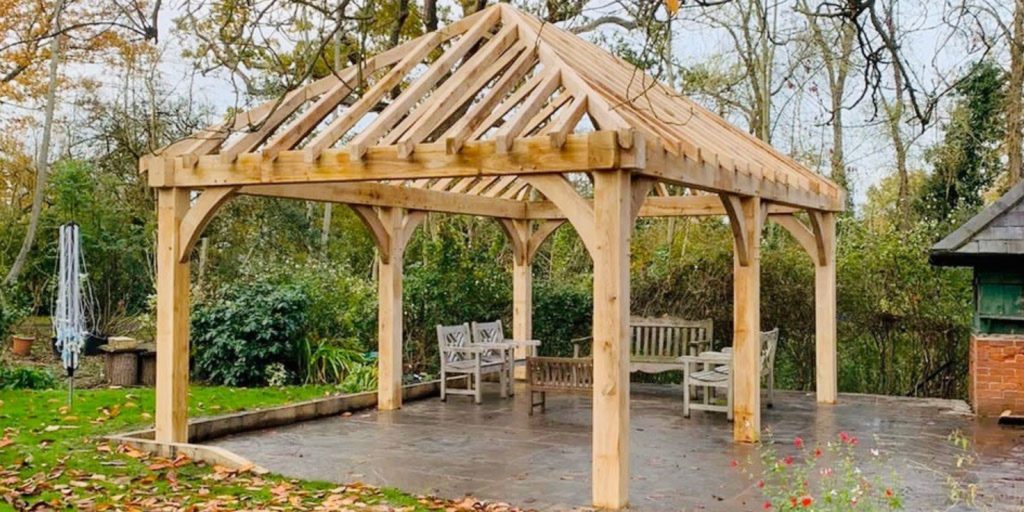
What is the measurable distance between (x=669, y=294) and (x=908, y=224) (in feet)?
19.1

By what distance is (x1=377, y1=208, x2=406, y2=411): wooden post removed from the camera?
9.95 meters

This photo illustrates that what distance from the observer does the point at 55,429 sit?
803 centimetres

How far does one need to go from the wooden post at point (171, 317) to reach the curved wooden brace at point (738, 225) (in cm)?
437

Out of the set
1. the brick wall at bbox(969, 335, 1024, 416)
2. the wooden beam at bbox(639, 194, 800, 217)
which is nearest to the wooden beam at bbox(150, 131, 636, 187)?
the wooden beam at bbox(639, 194, 800, 217)

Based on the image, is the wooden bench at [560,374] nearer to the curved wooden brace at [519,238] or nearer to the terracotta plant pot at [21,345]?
the curved wooden brace at [519,238]

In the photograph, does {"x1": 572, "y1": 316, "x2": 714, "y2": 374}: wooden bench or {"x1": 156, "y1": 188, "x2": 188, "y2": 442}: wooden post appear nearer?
{"x1": 156, "y1": 188, "x2": 188, "y2": 442}: wooden post

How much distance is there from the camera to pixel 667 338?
11.5 meters

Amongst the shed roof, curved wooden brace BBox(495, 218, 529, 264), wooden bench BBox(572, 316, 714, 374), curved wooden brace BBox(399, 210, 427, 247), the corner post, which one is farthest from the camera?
the corner post

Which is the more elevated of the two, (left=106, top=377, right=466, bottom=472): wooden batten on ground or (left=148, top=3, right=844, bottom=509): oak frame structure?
(left=148, top=3, right=844, bottom=509): oak frame structure

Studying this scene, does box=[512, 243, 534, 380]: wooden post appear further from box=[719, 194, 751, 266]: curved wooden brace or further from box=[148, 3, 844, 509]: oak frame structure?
box=[719, 194, 751, 266]: curved wooden brace

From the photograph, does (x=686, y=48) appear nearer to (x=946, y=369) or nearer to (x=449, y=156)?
(x=946, y=369)

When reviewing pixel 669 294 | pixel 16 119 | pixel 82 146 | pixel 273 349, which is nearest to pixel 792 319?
pixel 669 294

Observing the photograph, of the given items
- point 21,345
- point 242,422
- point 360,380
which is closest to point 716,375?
point 360,380

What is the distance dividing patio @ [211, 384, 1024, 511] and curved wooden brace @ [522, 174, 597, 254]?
66.2 inches
